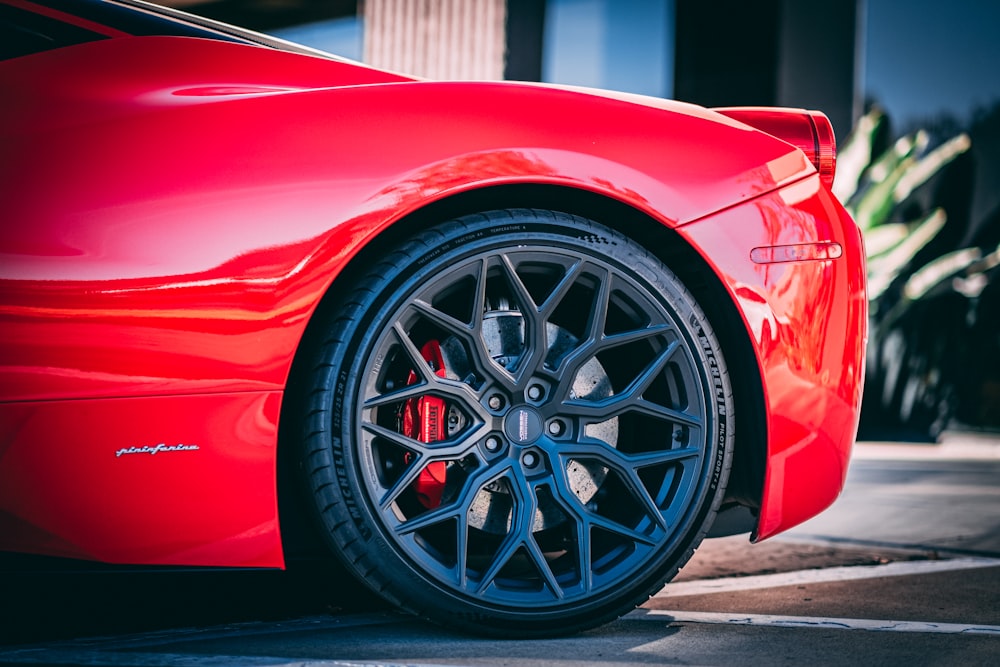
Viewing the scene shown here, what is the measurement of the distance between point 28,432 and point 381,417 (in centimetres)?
60

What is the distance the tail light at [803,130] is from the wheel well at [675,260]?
0.37m

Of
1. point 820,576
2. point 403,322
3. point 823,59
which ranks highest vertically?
point 823,59

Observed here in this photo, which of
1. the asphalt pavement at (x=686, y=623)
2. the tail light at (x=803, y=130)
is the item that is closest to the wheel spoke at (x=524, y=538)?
the asphalt pavement at (x=686, y=623)

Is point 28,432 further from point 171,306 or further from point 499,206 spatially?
point 499,206

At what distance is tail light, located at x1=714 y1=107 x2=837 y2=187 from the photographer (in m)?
1.93

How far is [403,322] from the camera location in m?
1.65

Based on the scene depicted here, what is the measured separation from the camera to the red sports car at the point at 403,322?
5.00ft

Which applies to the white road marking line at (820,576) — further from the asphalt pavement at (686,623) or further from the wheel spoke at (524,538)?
the wheel spoke at (524,538)

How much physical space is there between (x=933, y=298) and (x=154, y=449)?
7.83 m

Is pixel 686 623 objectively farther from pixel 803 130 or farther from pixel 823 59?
pixel 823 59

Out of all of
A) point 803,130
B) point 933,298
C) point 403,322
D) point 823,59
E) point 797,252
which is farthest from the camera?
point 823,59

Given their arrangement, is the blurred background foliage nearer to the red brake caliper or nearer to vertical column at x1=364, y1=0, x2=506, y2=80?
vertical column at x1=364, y1=0, x2=506, y2=80

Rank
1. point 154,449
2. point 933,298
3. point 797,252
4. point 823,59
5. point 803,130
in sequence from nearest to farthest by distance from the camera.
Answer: point 154,449, point 797,252, point 803,130, point 933,298, point 823,59

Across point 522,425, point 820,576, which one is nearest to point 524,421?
point 522,425
